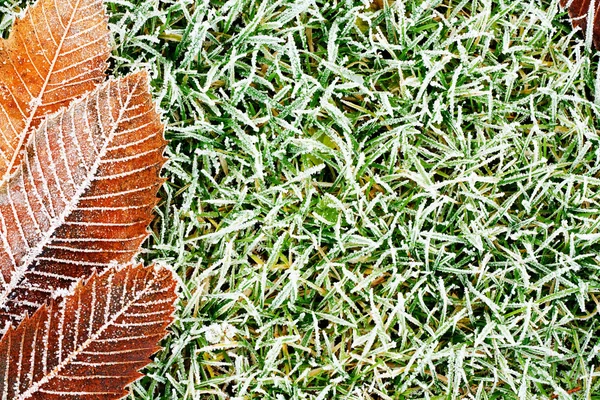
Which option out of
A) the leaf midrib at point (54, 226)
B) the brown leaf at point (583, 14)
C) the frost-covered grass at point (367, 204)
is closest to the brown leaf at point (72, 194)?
the leaf midrib at point (54, 226)

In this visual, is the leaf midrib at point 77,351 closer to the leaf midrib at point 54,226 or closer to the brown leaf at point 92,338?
the brown leaf at point 92,338

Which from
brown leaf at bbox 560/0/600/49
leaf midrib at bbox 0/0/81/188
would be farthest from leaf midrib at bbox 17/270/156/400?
brown leaf at bbox 560/0/600/49

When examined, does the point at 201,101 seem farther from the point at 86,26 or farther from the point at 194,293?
the point at 194,293

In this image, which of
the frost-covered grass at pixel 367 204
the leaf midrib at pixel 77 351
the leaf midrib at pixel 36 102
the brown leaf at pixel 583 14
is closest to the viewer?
the leaf midrib at pixel 77 351

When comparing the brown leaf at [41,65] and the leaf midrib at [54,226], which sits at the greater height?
the brown leaf at [41,65]

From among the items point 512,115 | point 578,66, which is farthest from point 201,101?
point 578,66

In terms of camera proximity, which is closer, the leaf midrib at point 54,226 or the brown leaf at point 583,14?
the leaf midrib at point 54,226

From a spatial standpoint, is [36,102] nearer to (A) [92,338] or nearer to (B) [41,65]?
(B) [41,65]
